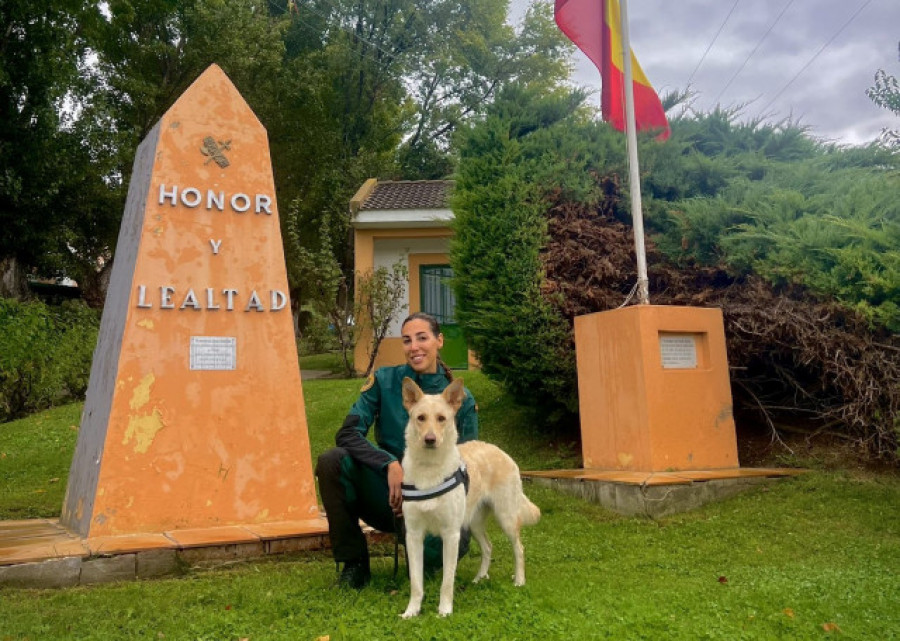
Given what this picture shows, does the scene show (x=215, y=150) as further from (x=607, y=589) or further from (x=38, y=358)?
(x=38, y=358)

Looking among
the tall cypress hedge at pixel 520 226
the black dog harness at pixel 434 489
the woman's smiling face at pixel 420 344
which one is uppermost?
the tall cypress hedge at pixel 520 226

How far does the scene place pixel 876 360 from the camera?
19.9 ft

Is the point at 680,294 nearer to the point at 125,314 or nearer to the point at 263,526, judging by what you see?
the point at 263,526

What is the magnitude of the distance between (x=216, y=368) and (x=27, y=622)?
7.53ft

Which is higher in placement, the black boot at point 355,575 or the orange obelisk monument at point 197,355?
the orange obelisk monument at point 197,355

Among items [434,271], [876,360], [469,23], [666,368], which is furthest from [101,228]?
[876,360]

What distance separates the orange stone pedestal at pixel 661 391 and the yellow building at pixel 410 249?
8412 millimetres

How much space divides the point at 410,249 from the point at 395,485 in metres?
12.9

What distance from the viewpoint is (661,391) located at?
636 centimetres

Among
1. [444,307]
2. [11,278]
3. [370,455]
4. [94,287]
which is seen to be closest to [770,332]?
[370,455]

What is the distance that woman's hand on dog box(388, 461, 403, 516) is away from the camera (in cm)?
343

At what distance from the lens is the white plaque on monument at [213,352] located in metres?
5.31

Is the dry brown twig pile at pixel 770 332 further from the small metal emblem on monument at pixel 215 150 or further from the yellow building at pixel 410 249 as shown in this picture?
the yellow building at pixel 410 249

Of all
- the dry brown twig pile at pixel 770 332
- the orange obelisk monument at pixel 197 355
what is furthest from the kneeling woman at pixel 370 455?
the dry brown twig pile at pixel 770 332
